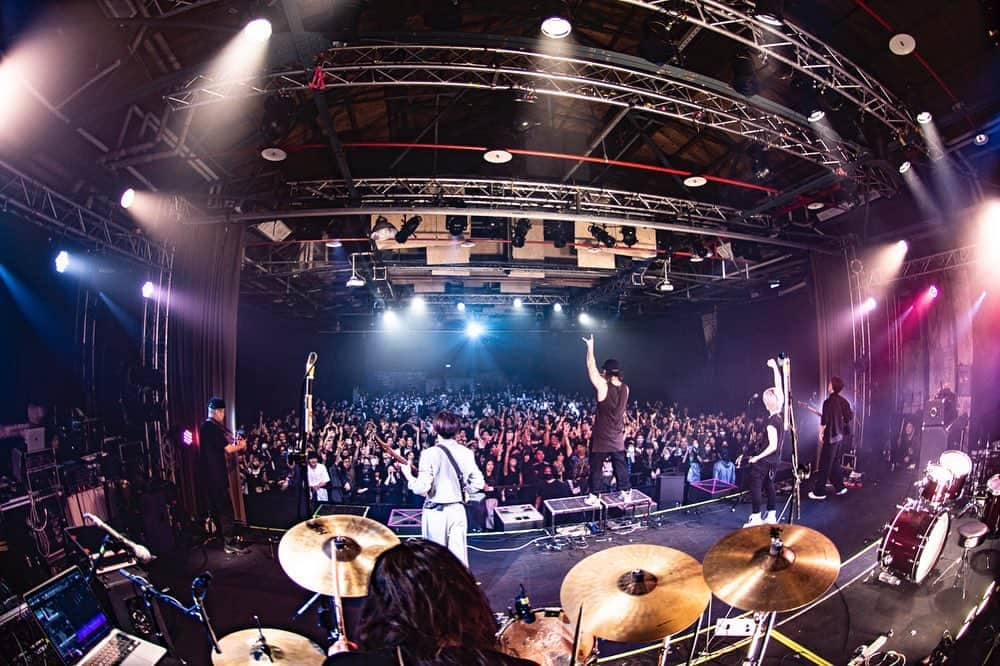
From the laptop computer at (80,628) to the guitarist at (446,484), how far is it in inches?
76.4

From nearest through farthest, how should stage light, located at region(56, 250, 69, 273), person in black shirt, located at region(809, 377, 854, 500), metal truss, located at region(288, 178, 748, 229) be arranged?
stage light, located at region(56, 250, 69, 273)
metal truss, located at region(288, 178, 748, 229)
person in black shirt, located at region(809, 377, 854, 500)

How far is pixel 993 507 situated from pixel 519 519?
4755 mm

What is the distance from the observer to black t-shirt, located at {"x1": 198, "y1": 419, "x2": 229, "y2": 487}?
5.48 meters

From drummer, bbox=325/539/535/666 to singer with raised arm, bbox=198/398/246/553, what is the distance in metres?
5.24

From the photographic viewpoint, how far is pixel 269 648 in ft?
6.54

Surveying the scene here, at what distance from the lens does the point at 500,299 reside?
1496cm

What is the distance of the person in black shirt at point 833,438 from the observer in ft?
22.9

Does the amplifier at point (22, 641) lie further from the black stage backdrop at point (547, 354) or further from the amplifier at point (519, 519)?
the black stage backdrop at point (547, 354)

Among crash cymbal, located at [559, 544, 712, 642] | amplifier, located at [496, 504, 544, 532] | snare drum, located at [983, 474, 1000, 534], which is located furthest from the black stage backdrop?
crash cymbal, located at [559, 544, 712, 642]

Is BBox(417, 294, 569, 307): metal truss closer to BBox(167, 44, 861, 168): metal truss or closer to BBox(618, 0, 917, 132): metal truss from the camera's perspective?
BBox(167, 44, 861, 168): metal truss

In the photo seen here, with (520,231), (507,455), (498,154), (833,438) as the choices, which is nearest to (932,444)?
(833,438)

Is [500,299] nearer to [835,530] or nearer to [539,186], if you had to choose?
[539,186]

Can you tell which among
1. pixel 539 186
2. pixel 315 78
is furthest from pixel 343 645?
pixel 539 186

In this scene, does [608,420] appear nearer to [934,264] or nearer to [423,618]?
[423,618]
